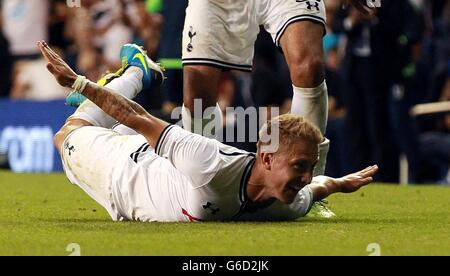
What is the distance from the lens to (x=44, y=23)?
62.7ft

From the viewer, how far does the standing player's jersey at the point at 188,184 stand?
7.69 metres

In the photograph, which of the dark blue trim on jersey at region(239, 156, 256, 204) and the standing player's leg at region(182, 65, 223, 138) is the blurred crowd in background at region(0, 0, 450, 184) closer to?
the standing player's leg at region(182, 65, 223, 138)

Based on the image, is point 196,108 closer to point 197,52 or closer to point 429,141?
point 197,52

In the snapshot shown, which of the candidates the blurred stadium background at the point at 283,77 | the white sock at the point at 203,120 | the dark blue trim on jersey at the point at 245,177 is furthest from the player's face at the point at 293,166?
the blurred stadium background at the point at 283,77

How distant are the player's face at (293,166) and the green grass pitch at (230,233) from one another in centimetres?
29

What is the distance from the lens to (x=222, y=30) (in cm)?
922

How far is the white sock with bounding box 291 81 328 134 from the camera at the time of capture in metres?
8.63

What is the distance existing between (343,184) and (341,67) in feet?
25.8

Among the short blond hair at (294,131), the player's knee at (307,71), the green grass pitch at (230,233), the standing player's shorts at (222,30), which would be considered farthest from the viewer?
the standing player's shorts at (222,30)

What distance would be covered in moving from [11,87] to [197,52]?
980cm

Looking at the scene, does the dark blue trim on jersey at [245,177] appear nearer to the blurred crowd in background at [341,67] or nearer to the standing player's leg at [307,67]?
the standing player's leg at [307,67]

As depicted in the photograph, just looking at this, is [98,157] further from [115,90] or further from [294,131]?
[294,131]

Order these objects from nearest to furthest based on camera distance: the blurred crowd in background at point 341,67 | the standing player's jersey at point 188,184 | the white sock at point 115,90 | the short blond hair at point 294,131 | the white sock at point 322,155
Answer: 1. the short blond hair at point 294,131
2. the standing player's jersey at point 188,184
3. the white sock at point 322,155
4. the white sock at point 115,90
5. the blurred crowd in background at point 341,67

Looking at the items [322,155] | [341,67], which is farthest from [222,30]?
[341,67]
